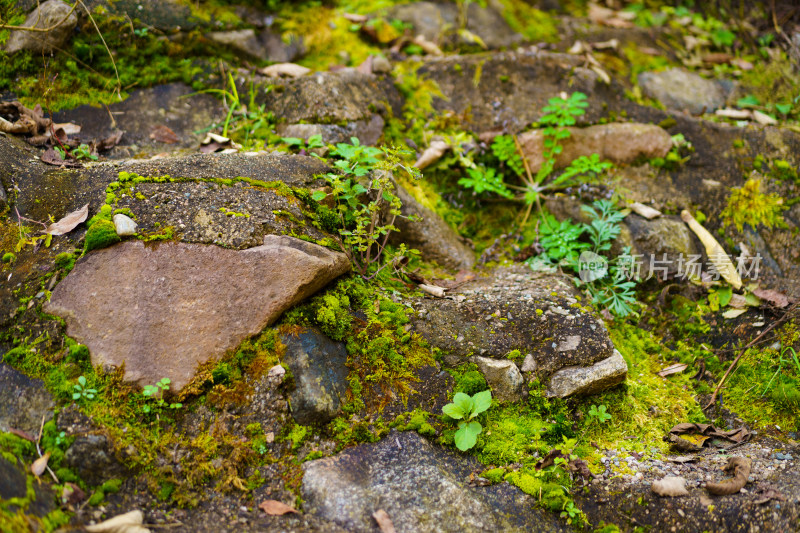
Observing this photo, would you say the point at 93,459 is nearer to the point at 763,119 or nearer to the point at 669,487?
the point at 669,487

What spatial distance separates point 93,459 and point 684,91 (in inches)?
220

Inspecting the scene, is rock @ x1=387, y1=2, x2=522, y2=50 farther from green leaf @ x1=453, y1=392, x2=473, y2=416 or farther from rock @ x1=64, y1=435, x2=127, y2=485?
rock @ x1=64, y1=435, x2=127, y2=485

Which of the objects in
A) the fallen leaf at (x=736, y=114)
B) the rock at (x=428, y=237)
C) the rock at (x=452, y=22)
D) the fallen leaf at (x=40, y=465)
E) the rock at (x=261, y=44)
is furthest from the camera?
the rock at (x=452, y=22)

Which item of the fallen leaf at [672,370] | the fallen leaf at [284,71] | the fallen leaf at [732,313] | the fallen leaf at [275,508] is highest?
the fallen leaf at [284,71]

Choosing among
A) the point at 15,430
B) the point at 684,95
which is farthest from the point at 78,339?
the point at 684,95

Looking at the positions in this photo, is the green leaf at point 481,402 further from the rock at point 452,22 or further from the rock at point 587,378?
the rock at point 452,22

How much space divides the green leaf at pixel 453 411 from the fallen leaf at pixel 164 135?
2.71 metres

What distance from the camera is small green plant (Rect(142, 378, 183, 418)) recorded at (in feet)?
7.49

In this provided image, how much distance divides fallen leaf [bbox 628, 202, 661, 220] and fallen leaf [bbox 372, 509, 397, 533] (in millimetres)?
2901

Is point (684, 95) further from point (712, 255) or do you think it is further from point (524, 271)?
point (524, 271)

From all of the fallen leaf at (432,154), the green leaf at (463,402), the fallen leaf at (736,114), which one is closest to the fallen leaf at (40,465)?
the green leaf at (463,402)

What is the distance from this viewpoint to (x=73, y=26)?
3.71 meters

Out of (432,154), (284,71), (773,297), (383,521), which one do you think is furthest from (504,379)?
(284,71)

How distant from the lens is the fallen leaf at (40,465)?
199 cm
